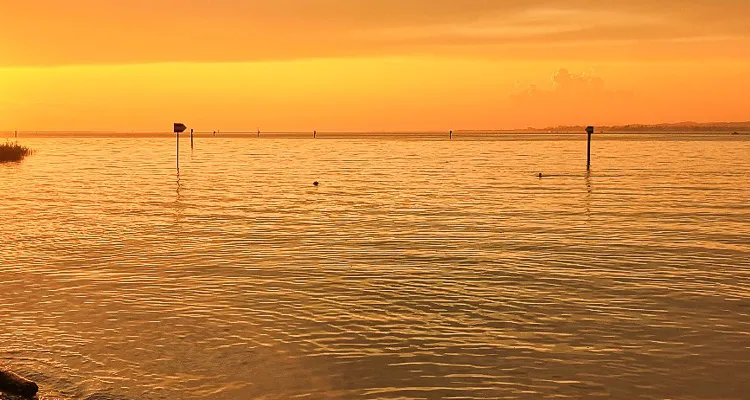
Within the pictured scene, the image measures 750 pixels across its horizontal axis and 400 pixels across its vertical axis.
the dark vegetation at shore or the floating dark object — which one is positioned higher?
the dark vegetation at shore

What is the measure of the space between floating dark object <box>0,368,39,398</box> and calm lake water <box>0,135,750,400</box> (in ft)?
1.52

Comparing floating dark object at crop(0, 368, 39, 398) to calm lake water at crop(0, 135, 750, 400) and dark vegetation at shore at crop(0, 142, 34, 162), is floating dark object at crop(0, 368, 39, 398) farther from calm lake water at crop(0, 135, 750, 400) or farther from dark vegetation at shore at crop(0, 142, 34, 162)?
dark vegetation at shore at crop(0, 142, 34, 162)

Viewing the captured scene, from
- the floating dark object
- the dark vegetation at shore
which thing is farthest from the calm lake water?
the dark vegetation at shore

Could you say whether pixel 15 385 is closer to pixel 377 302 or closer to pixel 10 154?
pixel 377 302

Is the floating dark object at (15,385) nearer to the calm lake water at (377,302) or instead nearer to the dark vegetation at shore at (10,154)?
the calm lake water at (377,302)

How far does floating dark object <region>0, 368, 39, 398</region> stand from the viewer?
8.38 metres

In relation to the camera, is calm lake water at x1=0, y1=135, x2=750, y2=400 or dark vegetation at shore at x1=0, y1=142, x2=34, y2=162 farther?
dark vegetation at shore at x1=0, y1=142, x2=34, y2=162

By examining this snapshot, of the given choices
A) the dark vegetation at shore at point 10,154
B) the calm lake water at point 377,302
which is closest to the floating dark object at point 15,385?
the calm lake water at point 377,302

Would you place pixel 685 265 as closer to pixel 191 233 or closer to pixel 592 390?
pixel 592 390

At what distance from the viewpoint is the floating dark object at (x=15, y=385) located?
8376mm

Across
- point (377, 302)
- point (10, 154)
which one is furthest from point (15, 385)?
point (10, 154)

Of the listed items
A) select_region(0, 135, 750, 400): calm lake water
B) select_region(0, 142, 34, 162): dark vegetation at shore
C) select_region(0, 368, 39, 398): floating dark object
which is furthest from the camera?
select_region(0, 142, 34, 162): dark vegetation at shore

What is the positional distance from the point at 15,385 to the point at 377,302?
22.5ft

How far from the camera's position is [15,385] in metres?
8.45
